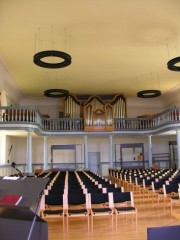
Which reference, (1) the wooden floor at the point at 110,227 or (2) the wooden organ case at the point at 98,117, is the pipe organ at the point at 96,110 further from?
(1) the wooden floor at the point at 110,227

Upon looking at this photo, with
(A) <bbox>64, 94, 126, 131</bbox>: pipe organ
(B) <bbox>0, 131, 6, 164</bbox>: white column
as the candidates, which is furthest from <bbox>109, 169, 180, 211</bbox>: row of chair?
(B) <bbox>0, 131, 6, 164</bbox>: white column

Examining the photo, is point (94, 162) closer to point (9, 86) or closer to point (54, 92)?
point (54, 92)

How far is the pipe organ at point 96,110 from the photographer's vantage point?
2188 centimetres

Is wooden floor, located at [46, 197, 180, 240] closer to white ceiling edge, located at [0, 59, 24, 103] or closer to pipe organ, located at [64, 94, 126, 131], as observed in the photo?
white ceiling edge, located at [0, 59, 24, 103]

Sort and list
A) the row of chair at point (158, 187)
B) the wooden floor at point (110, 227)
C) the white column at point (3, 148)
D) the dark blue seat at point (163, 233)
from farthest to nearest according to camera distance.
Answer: the white column at point (3, 148) → the row of chair at point (158, 187) → the wooden floor at point (110, 227) → the dark blue seat at point (163, 233)

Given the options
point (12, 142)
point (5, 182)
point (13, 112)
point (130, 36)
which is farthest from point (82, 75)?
point (5, 182)

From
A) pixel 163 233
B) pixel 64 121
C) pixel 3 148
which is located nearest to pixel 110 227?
pixel 163 233

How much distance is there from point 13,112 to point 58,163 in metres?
9.33

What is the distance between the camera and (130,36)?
12.7 metres

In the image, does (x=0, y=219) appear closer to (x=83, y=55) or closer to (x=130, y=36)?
(x=130, y=36)

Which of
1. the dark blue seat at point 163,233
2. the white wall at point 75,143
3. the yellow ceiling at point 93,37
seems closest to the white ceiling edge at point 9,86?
the yellow ceiling at point 93,37

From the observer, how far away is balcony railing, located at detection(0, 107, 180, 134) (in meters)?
16.1

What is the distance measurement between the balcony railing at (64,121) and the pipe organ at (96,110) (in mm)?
622

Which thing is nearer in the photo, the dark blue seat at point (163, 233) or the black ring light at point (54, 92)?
the dark blue seat at point (163, 233)
